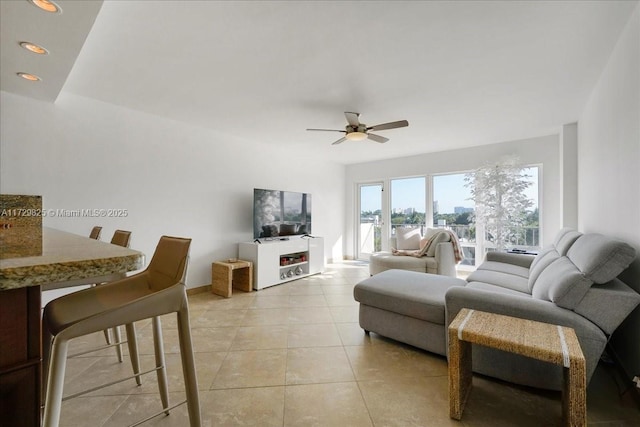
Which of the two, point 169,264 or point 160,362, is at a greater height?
point 169,264

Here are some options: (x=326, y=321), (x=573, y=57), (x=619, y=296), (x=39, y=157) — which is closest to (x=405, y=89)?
(x=573, y=57)

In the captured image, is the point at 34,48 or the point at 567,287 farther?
the point at 34,48

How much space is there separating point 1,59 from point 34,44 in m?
0.43

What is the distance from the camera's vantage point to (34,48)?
1.87 metres

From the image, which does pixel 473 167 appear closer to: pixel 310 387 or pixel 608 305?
pixel 608 305

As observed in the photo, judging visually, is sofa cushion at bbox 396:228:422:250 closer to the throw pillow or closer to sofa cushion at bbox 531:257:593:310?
the throw pillow

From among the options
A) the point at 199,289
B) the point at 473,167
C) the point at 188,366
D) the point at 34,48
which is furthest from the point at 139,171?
the point at 473,167

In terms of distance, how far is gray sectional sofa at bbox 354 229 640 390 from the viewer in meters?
1.53

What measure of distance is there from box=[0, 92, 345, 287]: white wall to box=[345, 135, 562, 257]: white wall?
222cm

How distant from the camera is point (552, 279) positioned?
5.92ft

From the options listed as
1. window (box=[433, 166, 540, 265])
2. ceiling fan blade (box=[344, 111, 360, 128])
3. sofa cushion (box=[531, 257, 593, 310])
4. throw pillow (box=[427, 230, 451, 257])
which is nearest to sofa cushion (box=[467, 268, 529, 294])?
sofa cushion (box=[531, 257, 593, 310])

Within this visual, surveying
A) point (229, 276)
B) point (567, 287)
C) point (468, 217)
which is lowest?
point (229, 276)

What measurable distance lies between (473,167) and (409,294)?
3.71 metres

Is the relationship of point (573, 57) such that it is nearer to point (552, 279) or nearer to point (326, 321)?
point (552, 279)
